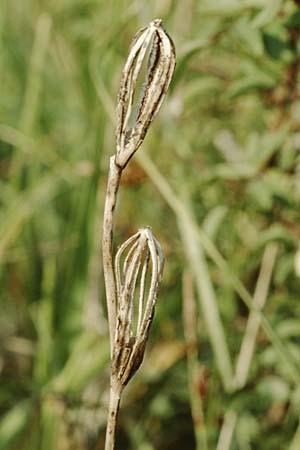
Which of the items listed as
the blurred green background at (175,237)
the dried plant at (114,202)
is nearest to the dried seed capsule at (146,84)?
the dried plant at (114,202)

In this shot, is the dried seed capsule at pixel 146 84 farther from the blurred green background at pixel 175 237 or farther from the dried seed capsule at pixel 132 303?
the blurred green background at pixel 175 237

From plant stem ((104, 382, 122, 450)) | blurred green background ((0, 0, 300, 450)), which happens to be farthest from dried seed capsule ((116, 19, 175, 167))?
blurred green background ((0, 0, 300, 450))

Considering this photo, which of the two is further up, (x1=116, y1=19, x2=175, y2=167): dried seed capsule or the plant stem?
(x1=116, y1=19, x2=175, y2=167): dried seed capsule

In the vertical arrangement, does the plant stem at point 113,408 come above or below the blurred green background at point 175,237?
below

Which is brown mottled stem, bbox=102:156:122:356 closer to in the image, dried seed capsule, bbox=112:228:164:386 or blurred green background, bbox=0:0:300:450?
dried seed capsule, bbox=112:228:164:386

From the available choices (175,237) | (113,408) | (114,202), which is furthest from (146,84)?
(175,237)

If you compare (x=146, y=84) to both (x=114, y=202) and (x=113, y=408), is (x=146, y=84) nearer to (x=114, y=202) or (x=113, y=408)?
(x=114, y=202)

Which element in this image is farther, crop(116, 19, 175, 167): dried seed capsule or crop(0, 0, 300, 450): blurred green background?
crop(0, 0, 300, 450): blurred green background
